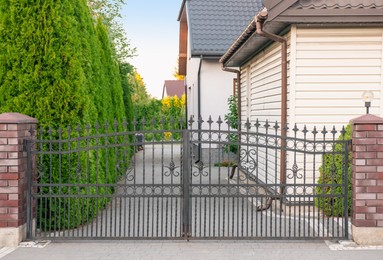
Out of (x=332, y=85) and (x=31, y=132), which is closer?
(x=31, y=132)

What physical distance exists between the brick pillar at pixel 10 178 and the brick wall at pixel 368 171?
14.6 ft

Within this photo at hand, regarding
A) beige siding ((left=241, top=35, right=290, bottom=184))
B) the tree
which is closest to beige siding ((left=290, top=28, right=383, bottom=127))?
beige siding ((left=241, top=35, right=290, bottom=184))

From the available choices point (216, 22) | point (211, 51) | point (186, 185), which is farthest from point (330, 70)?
point (216, 22)

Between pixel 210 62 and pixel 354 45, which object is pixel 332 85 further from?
pixel 210 62

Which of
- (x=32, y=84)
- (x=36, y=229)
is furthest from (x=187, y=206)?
(x=32, y=84)

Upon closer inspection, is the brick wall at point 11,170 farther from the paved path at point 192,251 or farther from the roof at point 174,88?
the roof at point 174,88

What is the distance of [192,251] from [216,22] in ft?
47.0

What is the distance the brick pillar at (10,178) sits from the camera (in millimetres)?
6809

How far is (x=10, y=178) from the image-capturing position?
22.5ft

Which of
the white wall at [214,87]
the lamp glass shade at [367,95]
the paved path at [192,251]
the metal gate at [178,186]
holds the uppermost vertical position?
the white wall at [214,87]

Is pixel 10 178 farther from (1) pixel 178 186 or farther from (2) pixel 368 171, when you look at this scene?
(2) pixel 368 171

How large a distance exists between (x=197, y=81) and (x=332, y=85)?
33.6 feet

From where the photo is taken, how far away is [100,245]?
6.98 metres

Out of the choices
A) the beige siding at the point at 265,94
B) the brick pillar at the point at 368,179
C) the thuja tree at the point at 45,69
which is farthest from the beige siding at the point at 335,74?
the thuja tree at the point at 45,69
